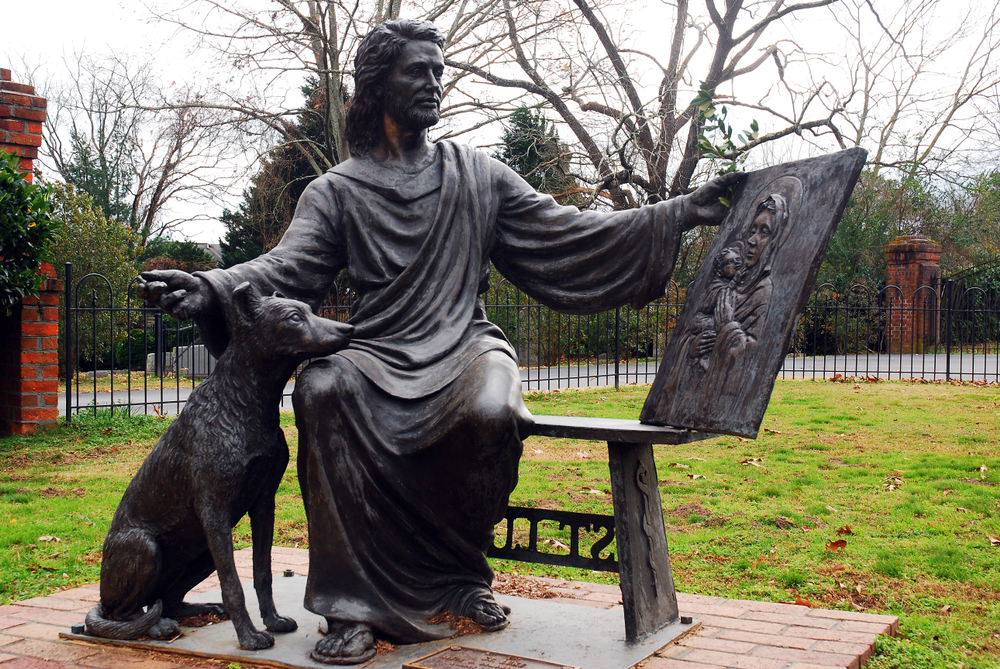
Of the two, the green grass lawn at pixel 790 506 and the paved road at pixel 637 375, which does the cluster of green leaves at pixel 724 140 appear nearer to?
the green grass lawn at pixel 790 506

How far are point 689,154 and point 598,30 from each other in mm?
3208

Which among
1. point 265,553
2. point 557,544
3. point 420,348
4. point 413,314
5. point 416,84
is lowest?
point 557,544

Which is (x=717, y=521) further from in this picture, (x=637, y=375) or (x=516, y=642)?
(x=637, y=375)

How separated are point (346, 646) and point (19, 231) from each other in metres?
6.48

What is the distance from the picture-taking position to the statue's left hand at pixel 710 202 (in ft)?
11.3

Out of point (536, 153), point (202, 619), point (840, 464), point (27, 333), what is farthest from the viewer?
point (536, 153)

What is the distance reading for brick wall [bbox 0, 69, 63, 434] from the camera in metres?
8.62

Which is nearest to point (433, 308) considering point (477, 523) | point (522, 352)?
point (477, 523)

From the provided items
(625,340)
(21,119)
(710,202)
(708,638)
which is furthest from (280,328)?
(625,340)

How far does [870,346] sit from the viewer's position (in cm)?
1955

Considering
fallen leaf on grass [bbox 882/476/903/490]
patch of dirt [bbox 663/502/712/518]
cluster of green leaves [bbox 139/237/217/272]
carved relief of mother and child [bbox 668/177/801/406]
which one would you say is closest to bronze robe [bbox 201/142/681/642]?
carved relief of mother and child [bbox 668/177/801/406]

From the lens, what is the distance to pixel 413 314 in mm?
3689

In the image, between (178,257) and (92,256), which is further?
(178,257)

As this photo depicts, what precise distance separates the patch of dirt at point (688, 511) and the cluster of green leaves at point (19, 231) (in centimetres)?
616
